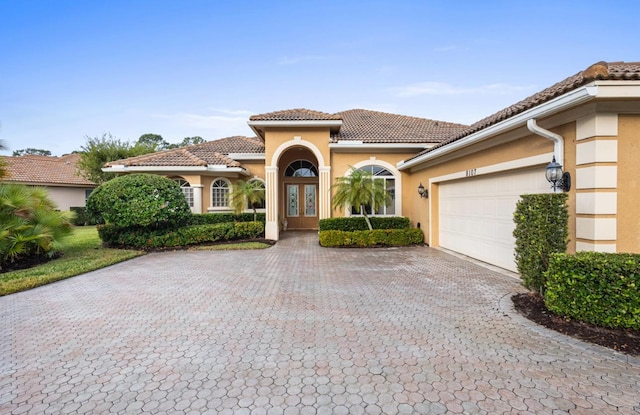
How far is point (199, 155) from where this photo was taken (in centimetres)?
1712

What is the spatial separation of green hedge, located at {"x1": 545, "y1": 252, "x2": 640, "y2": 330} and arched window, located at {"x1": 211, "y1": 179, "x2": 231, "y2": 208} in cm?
1480

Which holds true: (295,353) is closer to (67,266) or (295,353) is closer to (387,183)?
(67,266)

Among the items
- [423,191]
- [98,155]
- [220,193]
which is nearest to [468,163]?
[423,191]

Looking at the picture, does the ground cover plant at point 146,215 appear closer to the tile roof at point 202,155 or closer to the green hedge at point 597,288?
the tile roof at point 202,155

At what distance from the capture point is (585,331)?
13.3ft

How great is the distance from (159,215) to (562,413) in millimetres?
12636

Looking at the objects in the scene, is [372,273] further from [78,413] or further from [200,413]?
[78,413]

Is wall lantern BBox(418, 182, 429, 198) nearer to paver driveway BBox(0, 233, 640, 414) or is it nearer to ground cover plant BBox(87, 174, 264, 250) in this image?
paver driveway BBox(0, 233, 640, 414)

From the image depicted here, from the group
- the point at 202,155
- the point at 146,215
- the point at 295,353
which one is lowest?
the point at 295,353

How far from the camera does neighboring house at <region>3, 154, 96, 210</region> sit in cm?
2197

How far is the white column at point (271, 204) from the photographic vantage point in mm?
13828

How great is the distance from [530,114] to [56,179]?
98.3ft

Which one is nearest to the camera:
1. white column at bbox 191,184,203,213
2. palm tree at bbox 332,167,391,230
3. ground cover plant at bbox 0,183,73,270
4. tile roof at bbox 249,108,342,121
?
ground cover plant at bbox 0,183,73,270

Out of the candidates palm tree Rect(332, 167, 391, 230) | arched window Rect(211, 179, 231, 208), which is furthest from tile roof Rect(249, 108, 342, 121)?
arched window Rect(211, 179, 231, 208)
